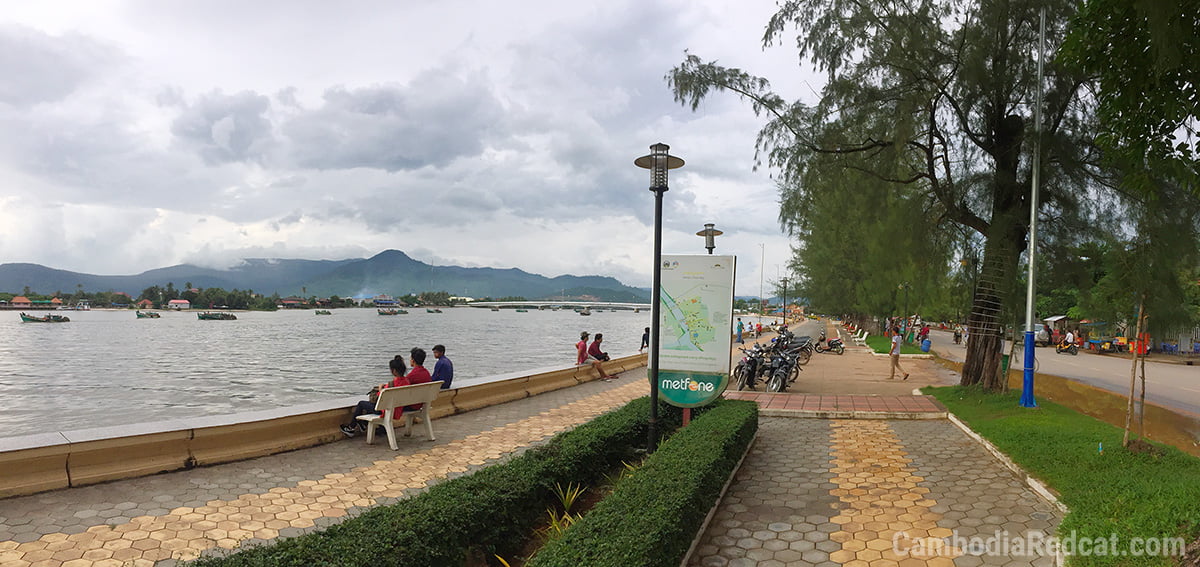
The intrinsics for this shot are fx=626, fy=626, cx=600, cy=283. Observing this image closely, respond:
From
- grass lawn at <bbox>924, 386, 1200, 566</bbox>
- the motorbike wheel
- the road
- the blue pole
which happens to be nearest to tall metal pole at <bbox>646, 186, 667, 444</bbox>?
grass lawn at <bbox>924, 386, 1200, 566</bbox>

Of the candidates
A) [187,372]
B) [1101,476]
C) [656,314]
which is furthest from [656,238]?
[187,372]

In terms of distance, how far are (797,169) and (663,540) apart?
1050cm

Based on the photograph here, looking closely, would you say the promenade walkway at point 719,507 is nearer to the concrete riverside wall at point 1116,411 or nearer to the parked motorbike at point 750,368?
the concrete riverside wall at point 1116,411

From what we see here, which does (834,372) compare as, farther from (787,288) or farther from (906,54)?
(787,288)

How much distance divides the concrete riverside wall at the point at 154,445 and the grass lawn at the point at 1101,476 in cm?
708

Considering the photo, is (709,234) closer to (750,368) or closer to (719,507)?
(750,368)

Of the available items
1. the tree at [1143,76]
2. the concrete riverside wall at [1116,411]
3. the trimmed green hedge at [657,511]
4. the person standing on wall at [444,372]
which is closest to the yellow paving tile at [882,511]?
the trimmed green hedge at [657,511]

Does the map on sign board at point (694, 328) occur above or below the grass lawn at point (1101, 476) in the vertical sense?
above

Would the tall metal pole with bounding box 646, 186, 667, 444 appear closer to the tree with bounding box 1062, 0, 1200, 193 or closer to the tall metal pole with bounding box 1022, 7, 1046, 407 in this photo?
the tree with bounding box 1062, 0, 1200, 193

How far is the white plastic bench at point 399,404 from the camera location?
23.7ft

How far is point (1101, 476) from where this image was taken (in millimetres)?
5477

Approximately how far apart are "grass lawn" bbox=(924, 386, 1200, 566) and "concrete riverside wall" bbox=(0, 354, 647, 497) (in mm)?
7084

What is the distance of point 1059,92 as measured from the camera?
10641mm

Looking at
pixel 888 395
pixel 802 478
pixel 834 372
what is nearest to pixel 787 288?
pixel 834 372
